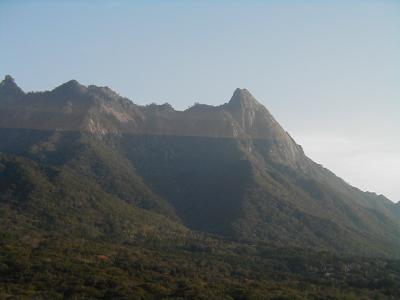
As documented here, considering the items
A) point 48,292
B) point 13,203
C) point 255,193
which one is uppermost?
point 255,193

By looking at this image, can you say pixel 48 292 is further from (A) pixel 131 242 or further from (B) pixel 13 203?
(B) pixel 13 203

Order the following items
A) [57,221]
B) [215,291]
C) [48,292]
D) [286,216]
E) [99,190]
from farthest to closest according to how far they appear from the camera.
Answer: [286,216], [99,190], [57,221], [215,291], [48,292]

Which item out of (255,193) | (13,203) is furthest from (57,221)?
(255,193)

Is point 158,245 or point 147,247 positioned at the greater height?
point 158,245

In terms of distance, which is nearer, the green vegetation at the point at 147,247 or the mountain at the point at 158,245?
the green vegetation at the point at 147,247

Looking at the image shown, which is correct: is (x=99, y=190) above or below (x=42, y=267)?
above

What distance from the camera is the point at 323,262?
12938 cm

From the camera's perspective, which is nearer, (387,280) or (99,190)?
(387,280)

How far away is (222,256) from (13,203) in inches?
2214

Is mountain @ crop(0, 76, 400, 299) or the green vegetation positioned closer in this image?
the green vegetation

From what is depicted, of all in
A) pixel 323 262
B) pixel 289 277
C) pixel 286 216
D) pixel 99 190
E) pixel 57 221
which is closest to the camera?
pixel 289 277

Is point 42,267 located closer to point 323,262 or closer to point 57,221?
point 57,221

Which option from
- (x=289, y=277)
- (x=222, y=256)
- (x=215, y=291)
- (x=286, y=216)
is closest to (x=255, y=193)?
(x=286, y=216)

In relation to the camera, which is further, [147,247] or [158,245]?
[158,245]
